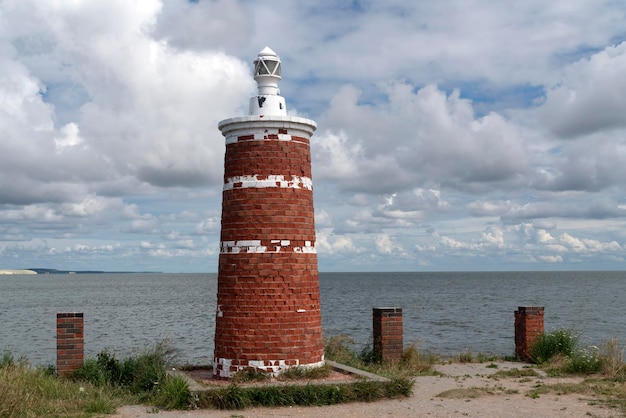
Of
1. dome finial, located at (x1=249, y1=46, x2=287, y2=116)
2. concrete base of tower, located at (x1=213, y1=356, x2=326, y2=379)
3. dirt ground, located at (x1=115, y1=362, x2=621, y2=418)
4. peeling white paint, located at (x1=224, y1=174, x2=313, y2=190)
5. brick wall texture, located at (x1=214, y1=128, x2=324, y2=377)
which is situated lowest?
dirt ground, located at (x1=115, y1=362, x2=621, y2=418)

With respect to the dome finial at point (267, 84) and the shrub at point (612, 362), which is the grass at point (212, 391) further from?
the dome finial at point (267, 84)

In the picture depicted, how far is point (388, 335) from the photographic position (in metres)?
17.3

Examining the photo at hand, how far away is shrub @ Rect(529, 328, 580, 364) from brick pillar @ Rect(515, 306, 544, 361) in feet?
0.75

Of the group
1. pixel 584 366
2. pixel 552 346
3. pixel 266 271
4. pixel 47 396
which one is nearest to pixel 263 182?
pixel 266 271

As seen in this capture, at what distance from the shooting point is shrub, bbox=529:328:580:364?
1797cm

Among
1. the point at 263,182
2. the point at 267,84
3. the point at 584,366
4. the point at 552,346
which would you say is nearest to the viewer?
the point at 263,182

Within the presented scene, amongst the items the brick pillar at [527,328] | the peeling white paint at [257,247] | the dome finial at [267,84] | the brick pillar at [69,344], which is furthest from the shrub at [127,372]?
the brick pillar at [527,328]

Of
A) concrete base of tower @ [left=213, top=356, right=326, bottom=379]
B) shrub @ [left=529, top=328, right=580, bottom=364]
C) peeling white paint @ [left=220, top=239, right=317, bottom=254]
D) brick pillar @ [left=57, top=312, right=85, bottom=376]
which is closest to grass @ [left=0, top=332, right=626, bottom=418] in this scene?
concrete base of tower @ [left=213, top=356, right=326, bottom=379]

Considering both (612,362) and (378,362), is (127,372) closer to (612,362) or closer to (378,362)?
(378,362)

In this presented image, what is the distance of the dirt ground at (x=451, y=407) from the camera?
1195cm

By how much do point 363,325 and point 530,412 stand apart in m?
28.3

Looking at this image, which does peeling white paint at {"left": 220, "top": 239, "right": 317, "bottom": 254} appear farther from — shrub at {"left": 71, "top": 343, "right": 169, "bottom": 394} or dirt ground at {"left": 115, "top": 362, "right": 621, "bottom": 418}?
dirt ground at {"left": 115, "top": 362, "right": 621, "bottom": 418}

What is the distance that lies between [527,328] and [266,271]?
8429mm

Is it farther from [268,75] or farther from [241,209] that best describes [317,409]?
[268,75]
